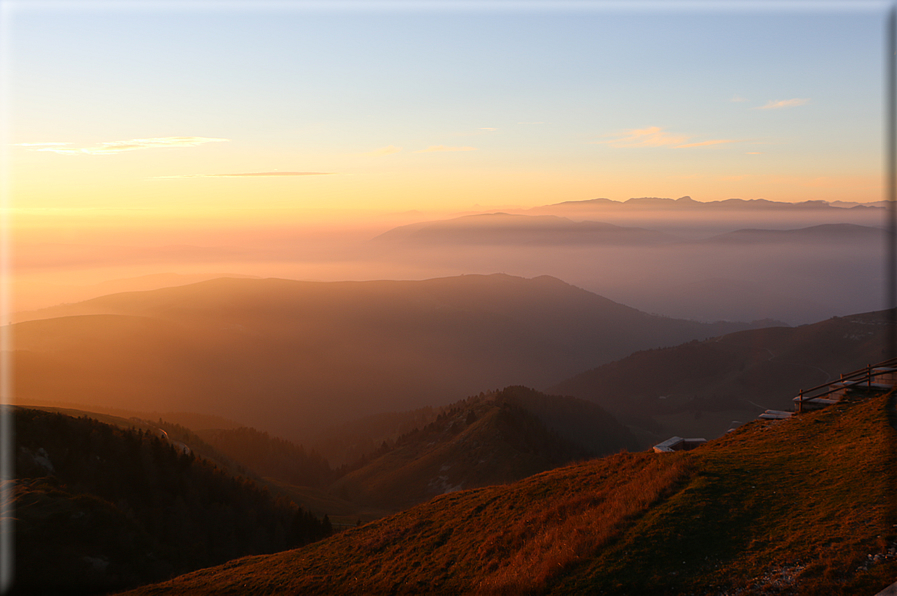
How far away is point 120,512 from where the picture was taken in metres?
38.6

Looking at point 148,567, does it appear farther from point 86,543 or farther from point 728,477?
point 728,477

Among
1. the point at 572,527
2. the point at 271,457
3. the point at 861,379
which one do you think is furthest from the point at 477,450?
the point at 572,527

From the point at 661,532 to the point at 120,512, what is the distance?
4008cm

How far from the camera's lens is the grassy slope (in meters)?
12.7

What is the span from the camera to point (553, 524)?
19.0 m

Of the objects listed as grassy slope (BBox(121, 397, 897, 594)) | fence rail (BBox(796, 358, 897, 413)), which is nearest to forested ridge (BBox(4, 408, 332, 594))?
grassy slope (BBox(121, 397, 897, 594))

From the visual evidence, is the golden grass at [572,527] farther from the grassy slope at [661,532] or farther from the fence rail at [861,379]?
the fence rail at [861,379]

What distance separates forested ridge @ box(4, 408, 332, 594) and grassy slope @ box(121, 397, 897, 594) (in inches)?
395

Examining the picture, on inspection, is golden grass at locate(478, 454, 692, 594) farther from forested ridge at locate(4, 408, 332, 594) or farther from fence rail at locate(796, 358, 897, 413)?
forested ridge at locate(4, 408, 332, 594)

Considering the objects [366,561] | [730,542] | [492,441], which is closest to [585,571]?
[730,542]

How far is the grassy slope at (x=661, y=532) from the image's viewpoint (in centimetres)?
1269

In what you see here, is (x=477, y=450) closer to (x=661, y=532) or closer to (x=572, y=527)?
(x=572, y=527)

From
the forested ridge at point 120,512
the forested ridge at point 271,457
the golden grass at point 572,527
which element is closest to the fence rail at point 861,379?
the golden grass at point 572,527

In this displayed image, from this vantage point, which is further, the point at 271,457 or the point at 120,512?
the point at 271,457
